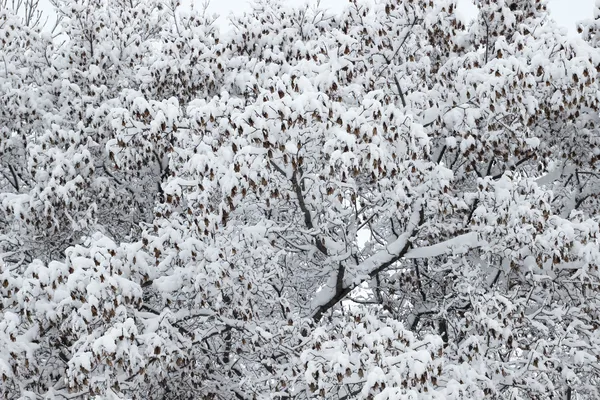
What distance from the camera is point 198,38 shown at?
10.4m

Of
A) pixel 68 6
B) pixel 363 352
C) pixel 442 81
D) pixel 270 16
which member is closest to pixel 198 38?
pixel 270 16

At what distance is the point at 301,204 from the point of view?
27.4ft

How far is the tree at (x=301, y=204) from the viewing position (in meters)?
7.11

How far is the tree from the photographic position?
7.11m

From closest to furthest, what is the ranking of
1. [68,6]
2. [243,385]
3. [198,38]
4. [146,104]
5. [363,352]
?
[363,352], [146,104], [243,385], [198,38], [68,6]

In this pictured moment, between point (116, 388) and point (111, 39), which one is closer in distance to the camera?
point (116, 388)

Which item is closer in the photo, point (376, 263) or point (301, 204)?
point (301, 204)

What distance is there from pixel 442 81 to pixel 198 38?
361 centimetres

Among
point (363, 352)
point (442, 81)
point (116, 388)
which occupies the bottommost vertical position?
point (116, 388)

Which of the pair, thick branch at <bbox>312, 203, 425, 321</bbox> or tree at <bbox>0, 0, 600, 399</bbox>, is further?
thick branch at <bbox>312, 203, 425, 321</bbox>

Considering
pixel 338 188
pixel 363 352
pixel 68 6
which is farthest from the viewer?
pixel 68 6

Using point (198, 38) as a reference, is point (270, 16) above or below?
above

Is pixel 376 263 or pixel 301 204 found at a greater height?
pixel 301 204

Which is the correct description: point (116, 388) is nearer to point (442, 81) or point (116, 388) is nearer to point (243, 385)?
point (243, 385)
